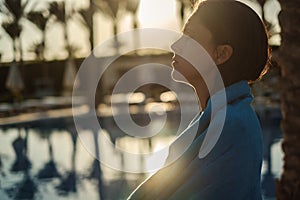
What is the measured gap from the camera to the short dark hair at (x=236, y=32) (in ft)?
4.90

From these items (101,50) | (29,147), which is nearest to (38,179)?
(29,147)

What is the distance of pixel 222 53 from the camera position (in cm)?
152

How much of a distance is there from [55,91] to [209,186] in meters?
33.7

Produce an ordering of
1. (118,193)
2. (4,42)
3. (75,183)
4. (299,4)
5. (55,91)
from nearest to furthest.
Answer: (299,4) < (118,193) < (75,183) < (4,42) < (55,91)

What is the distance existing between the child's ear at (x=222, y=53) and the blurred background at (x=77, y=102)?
392 millimetres

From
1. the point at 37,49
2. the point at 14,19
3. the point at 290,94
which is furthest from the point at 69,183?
the point at 37,49

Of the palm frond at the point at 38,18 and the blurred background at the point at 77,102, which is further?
the palm frond at the point at 38,18

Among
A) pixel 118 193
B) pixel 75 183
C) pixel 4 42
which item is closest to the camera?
pixel 118 193

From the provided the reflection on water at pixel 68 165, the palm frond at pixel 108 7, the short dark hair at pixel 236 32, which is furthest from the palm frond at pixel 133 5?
the short dark hair at pixel 236 32

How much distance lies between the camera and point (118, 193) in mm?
8516

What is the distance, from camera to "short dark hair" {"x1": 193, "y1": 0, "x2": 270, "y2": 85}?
4.90ft

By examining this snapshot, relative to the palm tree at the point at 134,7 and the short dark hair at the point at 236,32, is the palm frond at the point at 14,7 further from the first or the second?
the short dark hair at the point at 236,32

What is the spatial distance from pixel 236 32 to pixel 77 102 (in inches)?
958

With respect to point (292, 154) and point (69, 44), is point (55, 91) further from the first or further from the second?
point (292, 154)
